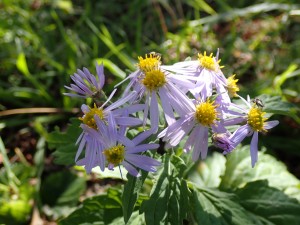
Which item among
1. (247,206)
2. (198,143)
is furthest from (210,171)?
(198,143)

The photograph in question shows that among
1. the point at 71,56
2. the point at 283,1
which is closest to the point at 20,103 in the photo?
the point at 71,56

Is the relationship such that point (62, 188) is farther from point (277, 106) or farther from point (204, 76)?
point (277, 106)

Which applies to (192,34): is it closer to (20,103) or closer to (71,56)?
(71,56)

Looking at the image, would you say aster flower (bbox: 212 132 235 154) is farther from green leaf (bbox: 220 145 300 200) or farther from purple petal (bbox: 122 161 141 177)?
green leaf (bbox: 220 145 300 200)

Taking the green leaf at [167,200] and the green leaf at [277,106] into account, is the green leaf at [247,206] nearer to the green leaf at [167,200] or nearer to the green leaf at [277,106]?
the green leaf at [167,200]

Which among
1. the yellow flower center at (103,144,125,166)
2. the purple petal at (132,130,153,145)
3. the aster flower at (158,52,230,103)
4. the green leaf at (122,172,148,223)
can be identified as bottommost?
the green leaf at (122,172,148,223)

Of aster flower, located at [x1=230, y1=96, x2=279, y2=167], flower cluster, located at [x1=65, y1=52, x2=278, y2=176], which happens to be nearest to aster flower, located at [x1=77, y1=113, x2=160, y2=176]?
flower cluster, located at [x1=65, y1=52, x2=278, y2=176]
